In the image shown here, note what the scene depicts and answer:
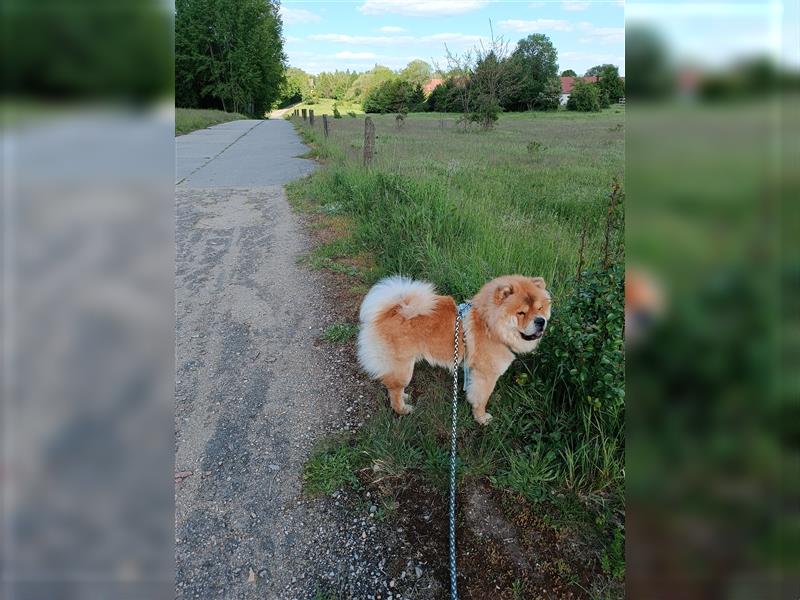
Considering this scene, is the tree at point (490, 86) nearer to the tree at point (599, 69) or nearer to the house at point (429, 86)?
the house at point (429, 86)

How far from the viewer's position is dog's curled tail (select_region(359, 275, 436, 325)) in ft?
11.2

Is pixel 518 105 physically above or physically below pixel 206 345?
above

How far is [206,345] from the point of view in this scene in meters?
4.37

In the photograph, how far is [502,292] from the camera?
313 cm

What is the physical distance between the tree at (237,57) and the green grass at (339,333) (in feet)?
24.1

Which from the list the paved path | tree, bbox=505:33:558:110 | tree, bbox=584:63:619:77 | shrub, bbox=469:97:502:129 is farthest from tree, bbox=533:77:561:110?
tree, bbox=584:63:619:77

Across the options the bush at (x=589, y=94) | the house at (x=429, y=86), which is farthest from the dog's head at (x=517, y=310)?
the house at (x=429, y=86)

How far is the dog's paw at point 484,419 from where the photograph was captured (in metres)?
3.23
